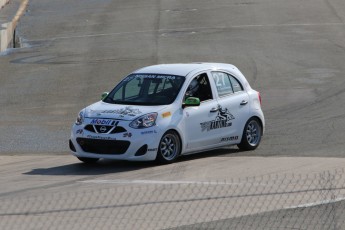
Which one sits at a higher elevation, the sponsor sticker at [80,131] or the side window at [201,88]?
the side window at [201,88]

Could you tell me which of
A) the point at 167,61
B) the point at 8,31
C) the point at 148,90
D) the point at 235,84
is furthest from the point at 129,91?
the point at 8,31

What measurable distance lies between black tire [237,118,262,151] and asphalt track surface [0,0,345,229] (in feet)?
0.64

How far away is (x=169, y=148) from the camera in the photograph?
15117mm

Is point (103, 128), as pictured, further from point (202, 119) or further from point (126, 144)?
point (202, 119)

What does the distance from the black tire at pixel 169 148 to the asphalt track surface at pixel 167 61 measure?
0.60 feet

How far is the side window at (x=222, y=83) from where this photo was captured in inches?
639

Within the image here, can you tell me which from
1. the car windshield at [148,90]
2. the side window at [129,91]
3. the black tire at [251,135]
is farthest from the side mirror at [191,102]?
the black tire at [251,135]

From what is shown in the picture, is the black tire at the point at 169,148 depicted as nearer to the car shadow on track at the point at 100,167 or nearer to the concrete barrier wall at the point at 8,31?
the car shadow on track at the point at 100,167

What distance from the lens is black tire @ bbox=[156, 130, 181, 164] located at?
1493cm

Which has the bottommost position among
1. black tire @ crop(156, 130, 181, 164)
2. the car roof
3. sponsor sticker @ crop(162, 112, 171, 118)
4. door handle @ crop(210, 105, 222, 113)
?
black tire @ crop(156, 130, 181, 164)

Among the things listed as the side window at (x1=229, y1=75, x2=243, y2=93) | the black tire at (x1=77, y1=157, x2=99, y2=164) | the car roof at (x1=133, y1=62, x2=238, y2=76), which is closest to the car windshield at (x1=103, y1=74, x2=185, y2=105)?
the car roof at (x1=133, y1=62, x2=238, y2=76)

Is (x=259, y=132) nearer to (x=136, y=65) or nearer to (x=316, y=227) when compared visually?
(x=316, y=227)

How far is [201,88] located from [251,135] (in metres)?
1.41

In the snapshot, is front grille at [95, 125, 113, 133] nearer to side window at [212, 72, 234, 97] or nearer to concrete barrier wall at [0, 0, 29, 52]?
side window at [212, 72, 234, 97]
